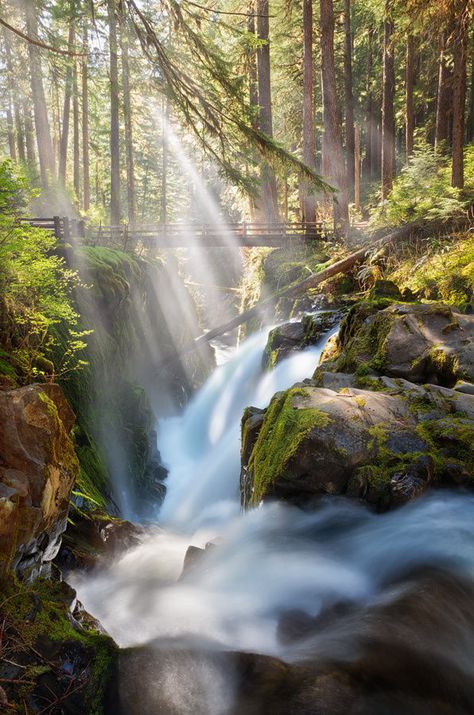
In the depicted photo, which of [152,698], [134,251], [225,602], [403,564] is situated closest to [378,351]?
[403,564]

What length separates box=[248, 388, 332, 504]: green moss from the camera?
6.21 meters

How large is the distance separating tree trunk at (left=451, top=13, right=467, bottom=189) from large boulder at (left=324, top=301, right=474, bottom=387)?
26.5ft

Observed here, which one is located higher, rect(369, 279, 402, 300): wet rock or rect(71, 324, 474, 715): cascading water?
rect(369, 279, 402, 300): wet rock

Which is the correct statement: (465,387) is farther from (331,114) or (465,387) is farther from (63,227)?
(331,114)

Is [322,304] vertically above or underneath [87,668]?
above

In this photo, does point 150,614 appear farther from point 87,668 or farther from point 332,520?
point 332,520

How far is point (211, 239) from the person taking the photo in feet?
74.4

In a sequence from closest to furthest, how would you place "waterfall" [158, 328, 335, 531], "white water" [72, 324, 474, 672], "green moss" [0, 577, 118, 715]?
"green moss" [0, 577, 118, 715] → "white water" [72, 324, 474, 672] → "waterfall" [158, 328, 335, 531]

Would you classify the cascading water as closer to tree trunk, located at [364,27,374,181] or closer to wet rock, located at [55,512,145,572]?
wet rock, located at [55,512,145,572]

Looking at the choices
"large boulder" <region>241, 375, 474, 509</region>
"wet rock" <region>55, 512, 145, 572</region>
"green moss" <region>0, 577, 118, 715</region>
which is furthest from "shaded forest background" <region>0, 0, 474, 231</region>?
"wet rock" <region>55, 512, 145, 572</region>

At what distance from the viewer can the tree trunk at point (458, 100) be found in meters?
14.3

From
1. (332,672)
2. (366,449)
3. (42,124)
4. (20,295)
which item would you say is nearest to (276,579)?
(332,672)

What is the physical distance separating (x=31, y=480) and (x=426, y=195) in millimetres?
15845

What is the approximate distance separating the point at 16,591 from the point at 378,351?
7.12 meters
